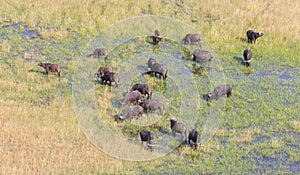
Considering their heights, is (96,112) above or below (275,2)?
below

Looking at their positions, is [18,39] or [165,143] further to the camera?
[18,39]

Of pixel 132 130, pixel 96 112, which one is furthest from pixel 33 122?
pixel 132 130

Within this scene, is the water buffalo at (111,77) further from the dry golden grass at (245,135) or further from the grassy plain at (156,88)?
the dry golden grass at (245,135)

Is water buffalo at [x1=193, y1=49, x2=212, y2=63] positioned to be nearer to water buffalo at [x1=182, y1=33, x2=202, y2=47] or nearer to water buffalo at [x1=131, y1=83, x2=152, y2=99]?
water buffalo at [x1=182, y1=33, x2=202, y2=47]

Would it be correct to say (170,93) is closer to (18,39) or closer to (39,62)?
(39,62)

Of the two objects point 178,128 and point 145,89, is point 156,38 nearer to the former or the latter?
point 145,89

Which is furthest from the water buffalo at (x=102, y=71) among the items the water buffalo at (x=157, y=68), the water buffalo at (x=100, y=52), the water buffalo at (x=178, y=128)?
the water buffalo at (x=178, y=128)
